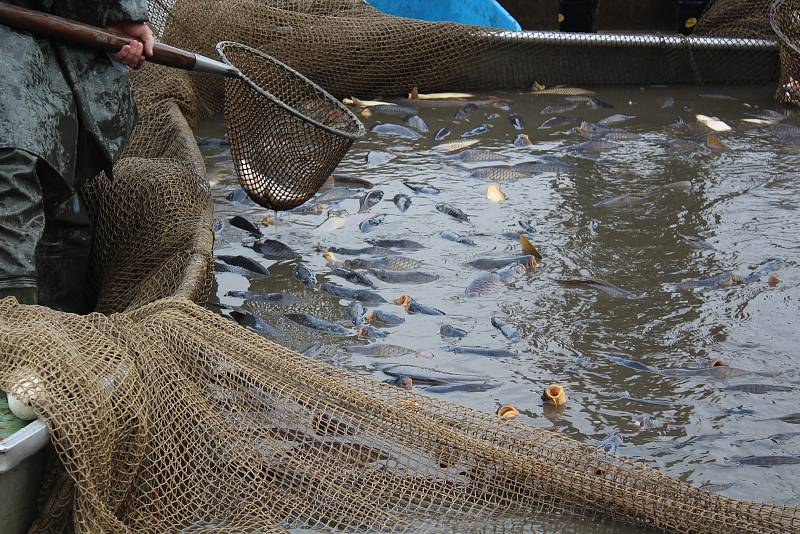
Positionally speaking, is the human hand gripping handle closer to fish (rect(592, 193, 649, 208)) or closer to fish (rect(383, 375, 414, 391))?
fish (rect(383, 375, 414, 391))

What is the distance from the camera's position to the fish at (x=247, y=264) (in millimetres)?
4676

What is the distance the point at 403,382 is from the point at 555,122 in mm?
3644

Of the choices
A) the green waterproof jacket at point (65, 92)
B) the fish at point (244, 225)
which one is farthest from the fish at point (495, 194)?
the green waterproof jacket at point (65, 92)

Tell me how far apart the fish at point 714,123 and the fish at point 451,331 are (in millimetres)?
3412

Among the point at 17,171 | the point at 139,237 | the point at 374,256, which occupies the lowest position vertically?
the point at 374,256

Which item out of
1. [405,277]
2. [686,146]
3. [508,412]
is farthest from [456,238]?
[686,146]

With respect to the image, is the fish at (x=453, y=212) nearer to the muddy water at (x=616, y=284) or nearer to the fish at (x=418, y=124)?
the muddy water at (x=616, y=284)

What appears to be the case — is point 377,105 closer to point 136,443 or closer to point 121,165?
point 121,165

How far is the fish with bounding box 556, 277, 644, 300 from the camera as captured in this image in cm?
443

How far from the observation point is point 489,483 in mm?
2852

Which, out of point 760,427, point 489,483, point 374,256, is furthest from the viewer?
point 374,256

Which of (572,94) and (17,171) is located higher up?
(17,171)

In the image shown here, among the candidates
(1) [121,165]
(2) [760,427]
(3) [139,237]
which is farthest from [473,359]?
(1) [121,165]

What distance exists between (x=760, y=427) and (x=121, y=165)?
2686mm
